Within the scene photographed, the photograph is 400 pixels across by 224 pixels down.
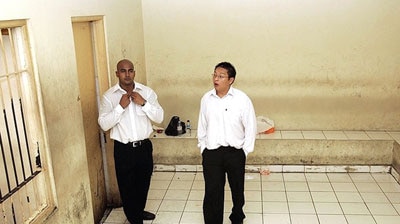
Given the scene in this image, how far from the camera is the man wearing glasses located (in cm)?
404

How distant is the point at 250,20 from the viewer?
19.6 feet

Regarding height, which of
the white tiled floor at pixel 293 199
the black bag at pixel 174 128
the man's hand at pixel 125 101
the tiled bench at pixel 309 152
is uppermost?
the man's hand at pixel 125 101

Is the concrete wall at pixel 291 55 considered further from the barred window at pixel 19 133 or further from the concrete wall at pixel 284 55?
the barred window at pixel 19 133

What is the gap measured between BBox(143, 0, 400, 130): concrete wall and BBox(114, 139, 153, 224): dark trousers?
231 centimetres

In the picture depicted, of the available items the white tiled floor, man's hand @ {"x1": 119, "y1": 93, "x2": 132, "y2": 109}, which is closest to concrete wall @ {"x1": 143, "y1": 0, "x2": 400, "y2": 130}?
the white tiled floor

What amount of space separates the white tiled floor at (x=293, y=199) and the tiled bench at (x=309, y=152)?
0.13 metres

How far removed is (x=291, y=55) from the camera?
19.8 feet

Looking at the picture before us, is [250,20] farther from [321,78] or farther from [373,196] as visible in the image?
[373,196]

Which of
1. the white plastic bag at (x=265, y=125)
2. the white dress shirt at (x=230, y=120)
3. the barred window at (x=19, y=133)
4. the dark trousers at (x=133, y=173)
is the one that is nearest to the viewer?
the barred window at (x=19, y=133)

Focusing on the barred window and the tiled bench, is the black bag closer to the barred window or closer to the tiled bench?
the tiled bench

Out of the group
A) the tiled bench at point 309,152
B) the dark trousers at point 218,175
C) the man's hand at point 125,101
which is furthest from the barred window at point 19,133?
the tiled bench at point 309,152

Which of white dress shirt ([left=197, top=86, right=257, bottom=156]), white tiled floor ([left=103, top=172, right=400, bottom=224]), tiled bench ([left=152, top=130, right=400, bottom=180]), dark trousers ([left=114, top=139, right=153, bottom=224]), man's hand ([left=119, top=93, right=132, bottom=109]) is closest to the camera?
man's hand ([left=119, top=93, right=132, bottom=109])

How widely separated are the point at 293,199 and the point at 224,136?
170 centimetres

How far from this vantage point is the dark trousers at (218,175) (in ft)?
13.4
